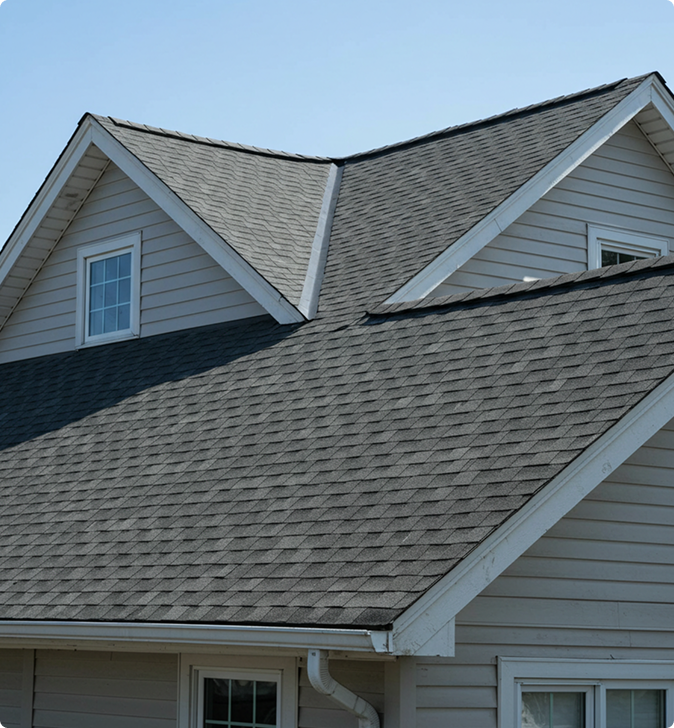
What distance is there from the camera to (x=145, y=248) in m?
12.9

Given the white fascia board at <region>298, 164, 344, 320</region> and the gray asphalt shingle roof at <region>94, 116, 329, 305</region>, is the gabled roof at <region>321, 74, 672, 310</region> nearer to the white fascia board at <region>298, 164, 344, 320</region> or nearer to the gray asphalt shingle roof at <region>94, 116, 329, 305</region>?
the white fascia board at <region>298, 164, 344, 320</region>

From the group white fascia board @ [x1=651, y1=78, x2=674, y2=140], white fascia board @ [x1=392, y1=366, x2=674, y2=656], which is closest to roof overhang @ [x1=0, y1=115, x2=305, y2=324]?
white fascia board @ [x1=392, y1=366, x2=674, y2=656]

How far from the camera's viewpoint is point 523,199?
11.6m

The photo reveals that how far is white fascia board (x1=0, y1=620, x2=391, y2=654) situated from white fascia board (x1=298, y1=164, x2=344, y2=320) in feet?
14.2

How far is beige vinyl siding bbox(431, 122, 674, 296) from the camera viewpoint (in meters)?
11.5

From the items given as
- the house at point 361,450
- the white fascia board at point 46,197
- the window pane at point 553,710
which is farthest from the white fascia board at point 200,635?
the white fascia board at point 46,197

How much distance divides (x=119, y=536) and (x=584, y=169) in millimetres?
7259

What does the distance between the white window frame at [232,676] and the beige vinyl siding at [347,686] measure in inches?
3.4

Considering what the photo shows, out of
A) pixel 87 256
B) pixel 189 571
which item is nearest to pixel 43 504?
pixel 189 571

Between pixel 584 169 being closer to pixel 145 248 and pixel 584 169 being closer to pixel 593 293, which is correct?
pixel 593 293

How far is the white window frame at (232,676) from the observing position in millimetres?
7195

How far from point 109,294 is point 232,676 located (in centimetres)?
663

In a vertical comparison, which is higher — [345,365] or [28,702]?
[345,365]

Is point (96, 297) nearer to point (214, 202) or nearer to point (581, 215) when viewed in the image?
point (214, 202)
